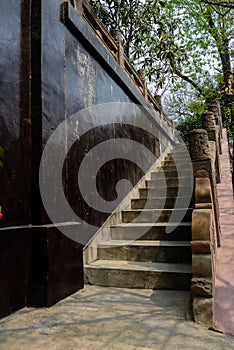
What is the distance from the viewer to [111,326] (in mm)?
2459

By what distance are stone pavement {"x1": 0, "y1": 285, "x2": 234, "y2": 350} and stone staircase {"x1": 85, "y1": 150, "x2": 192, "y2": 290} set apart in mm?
221

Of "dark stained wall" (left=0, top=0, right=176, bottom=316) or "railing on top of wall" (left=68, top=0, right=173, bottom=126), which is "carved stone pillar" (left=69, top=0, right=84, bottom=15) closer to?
"railing on top of wall" (left=68, top=0, right=173, bottom=126)

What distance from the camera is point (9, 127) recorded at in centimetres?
283

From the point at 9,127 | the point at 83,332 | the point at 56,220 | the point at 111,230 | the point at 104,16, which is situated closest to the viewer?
the point at 83,332

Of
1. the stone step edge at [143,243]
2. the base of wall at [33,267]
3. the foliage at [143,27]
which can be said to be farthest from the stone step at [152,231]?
the foliage at [143,27]

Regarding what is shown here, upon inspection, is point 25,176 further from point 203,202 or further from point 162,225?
point 162,225

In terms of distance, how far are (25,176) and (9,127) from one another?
482 millimetres

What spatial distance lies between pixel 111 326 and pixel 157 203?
3.02m

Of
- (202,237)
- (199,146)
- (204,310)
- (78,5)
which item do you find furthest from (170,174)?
(204,310)

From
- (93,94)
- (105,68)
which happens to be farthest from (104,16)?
(93,94)

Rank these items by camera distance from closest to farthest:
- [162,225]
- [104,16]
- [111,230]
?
[162,225], [111,230], [104,16]

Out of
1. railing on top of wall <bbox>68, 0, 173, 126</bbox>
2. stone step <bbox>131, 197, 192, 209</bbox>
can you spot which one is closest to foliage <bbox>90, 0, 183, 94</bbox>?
railing on top of wall <bbox>68, 0, 173, 126</bbox>

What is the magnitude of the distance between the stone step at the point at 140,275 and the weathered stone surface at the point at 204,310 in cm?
70

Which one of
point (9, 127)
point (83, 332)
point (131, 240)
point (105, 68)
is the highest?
point (105, 68)
